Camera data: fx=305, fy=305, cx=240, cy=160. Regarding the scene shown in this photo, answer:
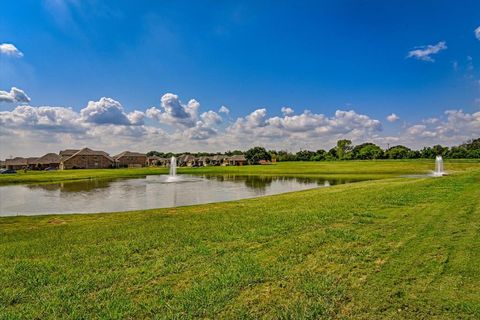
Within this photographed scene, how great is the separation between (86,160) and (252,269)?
431ft

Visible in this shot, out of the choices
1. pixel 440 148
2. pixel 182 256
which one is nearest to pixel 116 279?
pixel 182 256

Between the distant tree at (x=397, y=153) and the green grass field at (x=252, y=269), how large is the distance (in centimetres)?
13061

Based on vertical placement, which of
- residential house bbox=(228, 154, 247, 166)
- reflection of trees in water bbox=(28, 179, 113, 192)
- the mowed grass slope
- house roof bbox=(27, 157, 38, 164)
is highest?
house roof bbox=(27, 157, 38, 164)

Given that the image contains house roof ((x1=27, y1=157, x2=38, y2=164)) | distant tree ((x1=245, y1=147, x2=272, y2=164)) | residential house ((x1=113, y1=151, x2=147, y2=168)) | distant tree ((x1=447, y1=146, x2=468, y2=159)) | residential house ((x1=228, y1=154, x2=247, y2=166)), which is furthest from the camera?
residential house ((x1=228, y1=154, x2=247, y2=166))

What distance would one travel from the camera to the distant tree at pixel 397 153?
5025 inches

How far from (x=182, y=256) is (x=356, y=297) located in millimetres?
3983

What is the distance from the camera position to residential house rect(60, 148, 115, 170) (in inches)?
4675

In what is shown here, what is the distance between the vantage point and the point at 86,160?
122 m

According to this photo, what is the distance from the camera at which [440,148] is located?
12256 centimetres

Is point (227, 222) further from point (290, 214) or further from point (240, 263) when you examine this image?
point (240, 263)

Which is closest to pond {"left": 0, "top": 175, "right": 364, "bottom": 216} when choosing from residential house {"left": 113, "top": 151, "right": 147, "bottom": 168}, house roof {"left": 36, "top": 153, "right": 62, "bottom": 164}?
house roof {"left": 36, "top": 153, "right": 62, "bottom": 164}

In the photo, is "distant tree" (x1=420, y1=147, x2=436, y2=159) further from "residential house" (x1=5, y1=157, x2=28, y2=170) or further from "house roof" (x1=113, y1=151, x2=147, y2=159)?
"residential house" (x1=5, y1=157, x2=28, y2=170)

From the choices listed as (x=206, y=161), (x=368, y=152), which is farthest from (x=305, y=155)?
(x=206, y=161)

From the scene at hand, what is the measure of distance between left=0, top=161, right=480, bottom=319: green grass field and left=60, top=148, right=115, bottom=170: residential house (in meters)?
122
